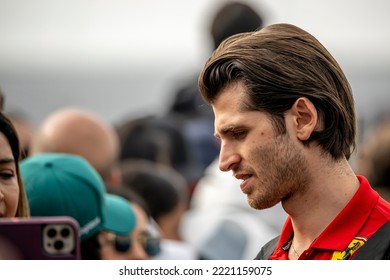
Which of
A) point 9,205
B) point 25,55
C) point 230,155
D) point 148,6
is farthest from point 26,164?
point 25,55

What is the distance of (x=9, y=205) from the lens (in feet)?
8.52

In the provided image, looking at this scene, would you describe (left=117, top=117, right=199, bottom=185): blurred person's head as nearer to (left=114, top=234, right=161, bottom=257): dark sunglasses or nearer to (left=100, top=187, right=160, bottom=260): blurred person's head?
(left=100, top=187, right=160, bottom=260): blurred person's head

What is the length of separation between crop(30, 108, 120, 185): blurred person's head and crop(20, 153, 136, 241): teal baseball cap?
0.85 meters

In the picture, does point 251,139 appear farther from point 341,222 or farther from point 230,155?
point 341,222

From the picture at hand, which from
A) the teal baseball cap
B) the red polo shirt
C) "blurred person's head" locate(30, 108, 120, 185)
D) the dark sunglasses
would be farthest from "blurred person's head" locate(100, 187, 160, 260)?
the red polo shirt

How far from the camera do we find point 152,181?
15.5ft

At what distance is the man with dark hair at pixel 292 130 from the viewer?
2289 mm

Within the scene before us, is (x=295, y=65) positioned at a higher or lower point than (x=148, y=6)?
higher

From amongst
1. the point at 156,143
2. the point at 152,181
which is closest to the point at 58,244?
the point at 152,181

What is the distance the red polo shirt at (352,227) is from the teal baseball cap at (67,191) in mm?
966

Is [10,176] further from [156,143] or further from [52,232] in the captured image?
[156,143]

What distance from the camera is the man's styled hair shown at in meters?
2.29

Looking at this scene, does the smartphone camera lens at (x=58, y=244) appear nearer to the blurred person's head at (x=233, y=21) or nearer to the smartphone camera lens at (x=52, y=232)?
the smartphone camera lens at (x=52, y=232)
